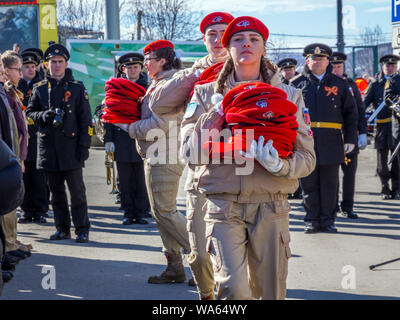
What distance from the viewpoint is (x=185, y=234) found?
19.4 feet

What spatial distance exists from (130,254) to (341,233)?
106 inches

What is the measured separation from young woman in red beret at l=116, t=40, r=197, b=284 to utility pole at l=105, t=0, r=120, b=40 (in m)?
10.7

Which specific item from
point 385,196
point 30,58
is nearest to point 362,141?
point 385,196

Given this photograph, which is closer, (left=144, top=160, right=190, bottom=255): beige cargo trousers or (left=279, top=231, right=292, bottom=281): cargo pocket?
(left=279, top=231, right=292, bottom=281): cargo pocket

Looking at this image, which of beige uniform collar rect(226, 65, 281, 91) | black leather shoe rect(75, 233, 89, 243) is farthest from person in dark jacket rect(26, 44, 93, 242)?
beige uniform collar rect(226, 65, 281, 91)

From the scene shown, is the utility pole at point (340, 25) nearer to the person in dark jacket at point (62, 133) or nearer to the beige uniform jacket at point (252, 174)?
the person in dark jacket at point (62, 133)

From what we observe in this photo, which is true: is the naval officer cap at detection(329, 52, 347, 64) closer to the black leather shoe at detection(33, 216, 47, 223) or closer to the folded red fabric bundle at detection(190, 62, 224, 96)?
the black leather shoe at detection(33, 216, 47, 223)

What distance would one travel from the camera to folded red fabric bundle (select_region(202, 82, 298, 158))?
3.80 m

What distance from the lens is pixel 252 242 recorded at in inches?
154

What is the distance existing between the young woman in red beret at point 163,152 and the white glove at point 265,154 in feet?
5.97

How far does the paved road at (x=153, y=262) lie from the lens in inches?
231

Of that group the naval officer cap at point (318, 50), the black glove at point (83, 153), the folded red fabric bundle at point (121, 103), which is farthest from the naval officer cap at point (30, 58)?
the folded red fabric bundle at point (121, 103)

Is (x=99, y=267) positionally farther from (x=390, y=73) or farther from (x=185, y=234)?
(x=390, y=73)

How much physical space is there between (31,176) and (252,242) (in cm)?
660
